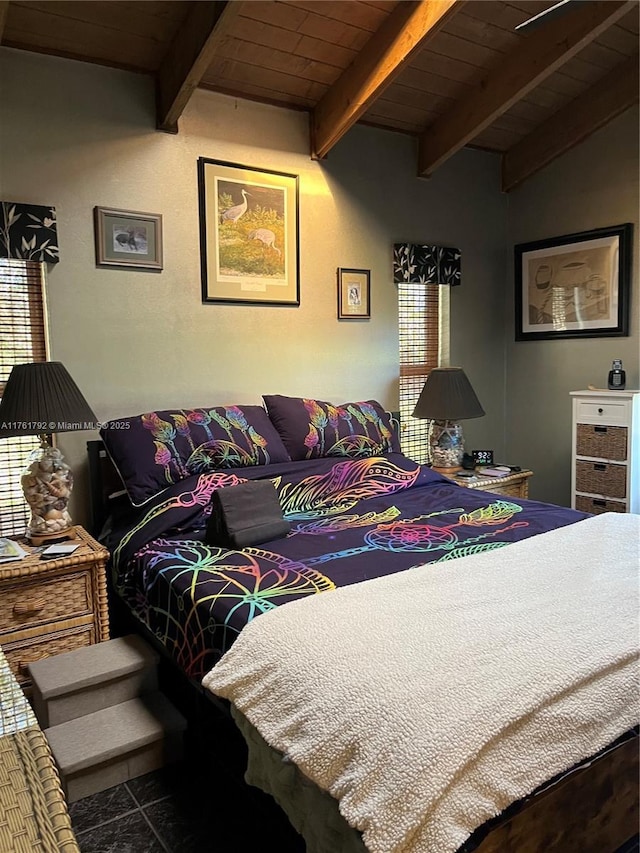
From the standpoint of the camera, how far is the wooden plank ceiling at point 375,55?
256cm

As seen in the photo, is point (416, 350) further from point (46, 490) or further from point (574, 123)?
point (46, 490)

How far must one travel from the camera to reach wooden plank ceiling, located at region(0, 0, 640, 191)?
101 inches

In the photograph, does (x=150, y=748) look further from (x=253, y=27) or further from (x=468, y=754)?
(x=253, y=27)

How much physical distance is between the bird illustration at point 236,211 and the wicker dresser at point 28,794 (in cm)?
258

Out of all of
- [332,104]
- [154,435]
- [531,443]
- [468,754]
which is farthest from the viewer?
[531,443]

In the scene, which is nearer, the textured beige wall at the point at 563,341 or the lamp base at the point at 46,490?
the lamp base at the point at 46,490

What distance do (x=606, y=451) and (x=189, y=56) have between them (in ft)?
9.83

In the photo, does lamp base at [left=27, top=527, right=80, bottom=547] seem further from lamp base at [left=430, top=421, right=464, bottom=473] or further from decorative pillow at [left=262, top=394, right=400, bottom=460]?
lamp base at [left=430, top=421, right=464, bottom=473]

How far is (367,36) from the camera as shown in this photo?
296 centimetres

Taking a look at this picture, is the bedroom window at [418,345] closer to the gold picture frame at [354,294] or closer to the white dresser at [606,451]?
the gold picture frame at [354,294]

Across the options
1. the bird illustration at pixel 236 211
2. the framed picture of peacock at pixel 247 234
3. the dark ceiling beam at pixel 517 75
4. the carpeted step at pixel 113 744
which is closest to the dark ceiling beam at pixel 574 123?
the dark ceiling beam at pixel 517 75

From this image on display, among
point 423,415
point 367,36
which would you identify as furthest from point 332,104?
point 423,415

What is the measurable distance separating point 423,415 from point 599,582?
6.59 feet

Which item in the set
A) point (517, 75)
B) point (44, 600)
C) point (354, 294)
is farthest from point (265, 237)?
point (44, 600)
